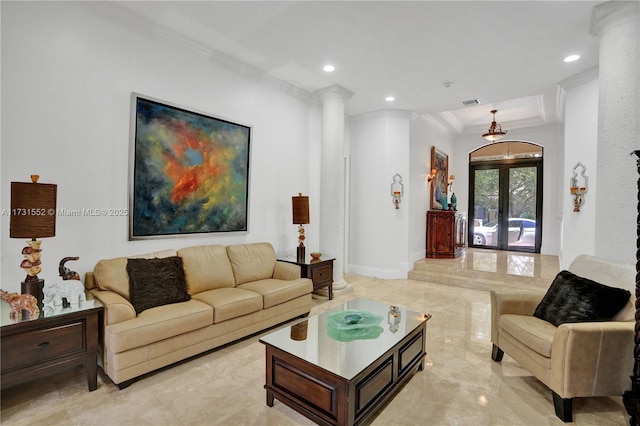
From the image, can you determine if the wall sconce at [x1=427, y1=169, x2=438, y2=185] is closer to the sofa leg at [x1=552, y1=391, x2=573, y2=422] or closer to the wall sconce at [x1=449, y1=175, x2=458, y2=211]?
the wall sconce at [x1=449, y1=175, x2=458, y2=211]

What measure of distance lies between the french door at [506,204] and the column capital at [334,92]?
17.0 feet

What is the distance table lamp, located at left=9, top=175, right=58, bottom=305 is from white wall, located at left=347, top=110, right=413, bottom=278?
4806mm

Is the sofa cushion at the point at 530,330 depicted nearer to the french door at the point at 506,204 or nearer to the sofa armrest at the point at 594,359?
the sofa armrest at the point at 594,359

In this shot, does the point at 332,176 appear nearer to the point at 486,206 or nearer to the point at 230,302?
the point at 230,302

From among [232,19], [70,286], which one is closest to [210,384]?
[70,286]

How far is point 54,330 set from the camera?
7.11 feet

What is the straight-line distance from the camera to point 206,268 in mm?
3379

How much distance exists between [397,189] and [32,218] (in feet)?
16.7

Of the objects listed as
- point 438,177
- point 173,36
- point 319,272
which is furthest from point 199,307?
point 438,177

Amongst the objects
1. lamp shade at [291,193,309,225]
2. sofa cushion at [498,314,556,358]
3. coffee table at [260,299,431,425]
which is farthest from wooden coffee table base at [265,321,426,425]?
lamp shade at [291,193,309,225]

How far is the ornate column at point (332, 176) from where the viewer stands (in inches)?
197

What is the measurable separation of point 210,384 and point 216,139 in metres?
2.62

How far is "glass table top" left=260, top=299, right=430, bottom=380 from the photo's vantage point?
197 cm

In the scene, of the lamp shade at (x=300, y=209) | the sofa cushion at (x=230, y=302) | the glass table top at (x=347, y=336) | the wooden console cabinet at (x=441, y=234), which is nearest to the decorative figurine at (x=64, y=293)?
the sofa cushion at (x=230, y=302)
